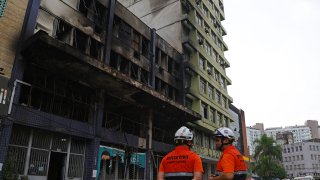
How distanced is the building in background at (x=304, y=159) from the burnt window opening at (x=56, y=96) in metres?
85.8

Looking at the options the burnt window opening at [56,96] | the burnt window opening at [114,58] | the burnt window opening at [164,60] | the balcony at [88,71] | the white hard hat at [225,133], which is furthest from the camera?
the burnt window opening at [164,60]

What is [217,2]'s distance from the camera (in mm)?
49531

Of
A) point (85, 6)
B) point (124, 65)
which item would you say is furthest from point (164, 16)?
point (85, 6)

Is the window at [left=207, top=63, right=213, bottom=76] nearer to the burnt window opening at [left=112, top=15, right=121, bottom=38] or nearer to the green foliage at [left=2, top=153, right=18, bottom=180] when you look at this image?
the burnt window opening at [left=112, top=15, right=121, bottom=38]

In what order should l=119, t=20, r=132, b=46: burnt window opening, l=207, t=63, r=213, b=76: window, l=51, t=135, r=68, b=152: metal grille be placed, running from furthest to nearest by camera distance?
1. l=207, t=63, r=213, b=76: window
2. l=119, t=20, r=132, b=46: burnt window opening
3. l=51, t=135, r=68, b=152: metal grille

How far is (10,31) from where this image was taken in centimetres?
1506

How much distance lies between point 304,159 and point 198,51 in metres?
70.3

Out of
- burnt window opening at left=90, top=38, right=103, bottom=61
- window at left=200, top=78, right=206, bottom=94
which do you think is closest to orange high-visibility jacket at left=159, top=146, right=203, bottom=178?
burnt window opening at left=90, top=38, right=103, bottom=61

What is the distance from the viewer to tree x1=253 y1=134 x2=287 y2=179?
56656mm

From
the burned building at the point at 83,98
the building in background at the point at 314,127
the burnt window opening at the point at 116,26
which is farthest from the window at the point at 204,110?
the building in background at the point at 314,127

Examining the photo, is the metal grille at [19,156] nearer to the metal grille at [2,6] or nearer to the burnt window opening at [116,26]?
the metal grille at [2,6]

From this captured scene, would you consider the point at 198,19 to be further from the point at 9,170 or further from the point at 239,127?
the point at 9,170

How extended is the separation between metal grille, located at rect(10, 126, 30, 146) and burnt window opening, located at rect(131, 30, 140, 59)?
472 inches

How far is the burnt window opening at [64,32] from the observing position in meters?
18.0
